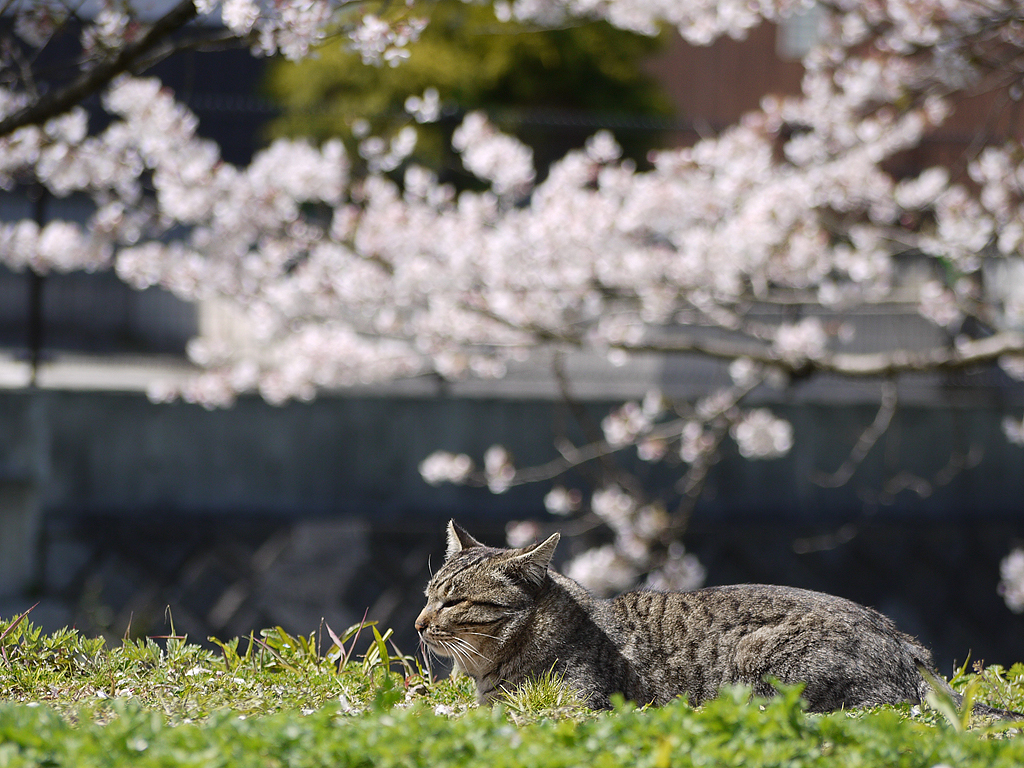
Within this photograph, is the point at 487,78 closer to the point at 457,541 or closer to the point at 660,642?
the point at 457,541

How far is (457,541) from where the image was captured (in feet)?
14.0

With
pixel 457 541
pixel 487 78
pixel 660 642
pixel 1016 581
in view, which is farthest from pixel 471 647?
pixel 487 78

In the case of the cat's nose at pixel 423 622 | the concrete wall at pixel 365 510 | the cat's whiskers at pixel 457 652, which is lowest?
the concrete wall at pixel 365 510

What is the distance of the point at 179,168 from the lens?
8.30m

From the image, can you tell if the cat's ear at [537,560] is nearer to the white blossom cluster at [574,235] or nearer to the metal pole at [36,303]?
the white blossom cluster at [574,235]

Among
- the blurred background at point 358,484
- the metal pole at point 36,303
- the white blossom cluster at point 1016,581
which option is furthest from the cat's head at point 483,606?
the metal pole at point 36,303

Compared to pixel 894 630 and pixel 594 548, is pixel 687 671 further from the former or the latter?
pixel 594 548

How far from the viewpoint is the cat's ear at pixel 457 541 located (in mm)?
4258

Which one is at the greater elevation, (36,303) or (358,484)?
(36,303)

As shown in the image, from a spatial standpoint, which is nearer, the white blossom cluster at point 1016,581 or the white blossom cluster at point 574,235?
the white blossom cluster at point 574,235

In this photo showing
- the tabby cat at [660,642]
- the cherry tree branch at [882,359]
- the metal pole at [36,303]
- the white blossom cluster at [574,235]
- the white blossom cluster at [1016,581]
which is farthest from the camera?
the metal pole at [36,303]

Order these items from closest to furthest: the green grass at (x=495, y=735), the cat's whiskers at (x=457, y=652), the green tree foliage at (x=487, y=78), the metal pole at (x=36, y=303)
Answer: the green grass at (x=495, y=735) → the cat's whiskers at (x=457, y=652) → the metal pole at (x=36, y=303) → the green tree foliage at (x=487, y=78)

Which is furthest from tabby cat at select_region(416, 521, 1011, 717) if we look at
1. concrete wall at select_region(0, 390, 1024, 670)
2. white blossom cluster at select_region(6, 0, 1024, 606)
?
concrete wall at select_region(0, 390, 1024, 670)

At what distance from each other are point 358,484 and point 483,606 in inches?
256
